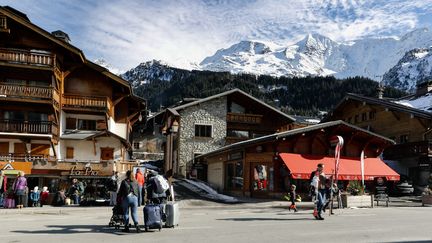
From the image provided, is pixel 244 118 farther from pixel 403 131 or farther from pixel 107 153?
pixel 403 131

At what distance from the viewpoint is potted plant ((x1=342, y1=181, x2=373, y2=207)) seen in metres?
22.4

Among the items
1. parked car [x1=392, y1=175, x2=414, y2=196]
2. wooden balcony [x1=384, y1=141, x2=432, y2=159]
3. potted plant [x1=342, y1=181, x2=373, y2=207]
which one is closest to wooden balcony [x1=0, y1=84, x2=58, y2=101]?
potted plant [x1=342, y1=181, x2=373, y2=207]

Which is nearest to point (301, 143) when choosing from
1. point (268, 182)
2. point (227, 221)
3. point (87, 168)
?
point (268, 182)

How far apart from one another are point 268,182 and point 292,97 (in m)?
110

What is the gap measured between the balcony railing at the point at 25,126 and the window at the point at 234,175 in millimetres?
12422

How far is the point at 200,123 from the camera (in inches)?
1762

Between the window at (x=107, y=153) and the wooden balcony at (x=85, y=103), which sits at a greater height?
the wooden balcony at (x=85, y=103)

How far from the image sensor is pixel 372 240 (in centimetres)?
1162

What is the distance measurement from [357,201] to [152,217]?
12.5 metres

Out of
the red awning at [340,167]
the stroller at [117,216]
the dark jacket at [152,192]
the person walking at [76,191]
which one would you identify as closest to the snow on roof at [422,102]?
the red awning at [340,167]

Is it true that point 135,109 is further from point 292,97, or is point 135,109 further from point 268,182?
point 292,97

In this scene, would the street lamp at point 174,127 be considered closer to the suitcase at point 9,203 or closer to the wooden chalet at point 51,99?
the wooden chalet at point 51,99

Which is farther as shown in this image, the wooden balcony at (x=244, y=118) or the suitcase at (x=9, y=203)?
the wooden balcony at (x=244, y=118)

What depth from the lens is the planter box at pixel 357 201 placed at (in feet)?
73.3
